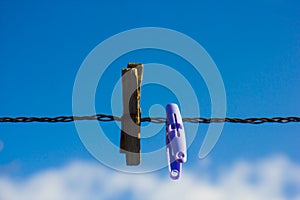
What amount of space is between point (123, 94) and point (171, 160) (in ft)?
2.24

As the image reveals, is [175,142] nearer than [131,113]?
Yes

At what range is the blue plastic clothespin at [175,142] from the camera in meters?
3.42

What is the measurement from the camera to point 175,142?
3486mm

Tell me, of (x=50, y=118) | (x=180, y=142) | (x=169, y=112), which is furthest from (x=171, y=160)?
(x=50, y=118)

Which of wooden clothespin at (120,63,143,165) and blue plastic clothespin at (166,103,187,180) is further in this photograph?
wooden clothespin at (120,63,143,165)

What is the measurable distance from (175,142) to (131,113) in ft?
1.48

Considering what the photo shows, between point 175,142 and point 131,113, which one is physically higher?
point 131,113

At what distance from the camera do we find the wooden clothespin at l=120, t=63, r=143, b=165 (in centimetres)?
361

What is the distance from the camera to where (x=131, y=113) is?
142 inches

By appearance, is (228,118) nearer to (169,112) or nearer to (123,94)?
(169,112)

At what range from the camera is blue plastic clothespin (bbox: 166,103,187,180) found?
3.42 m

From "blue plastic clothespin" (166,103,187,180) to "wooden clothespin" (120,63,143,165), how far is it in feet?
0.89

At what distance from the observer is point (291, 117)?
3572mm

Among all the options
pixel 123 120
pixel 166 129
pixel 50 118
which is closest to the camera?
pixel 50 118
